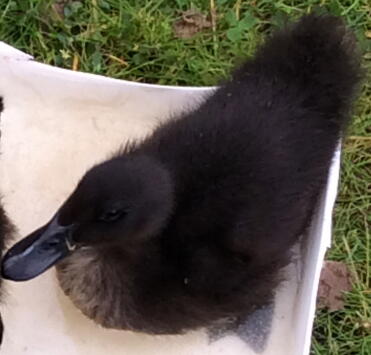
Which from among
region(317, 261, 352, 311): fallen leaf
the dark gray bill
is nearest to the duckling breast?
the dark gray bill

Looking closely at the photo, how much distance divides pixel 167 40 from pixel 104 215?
30.7 inches

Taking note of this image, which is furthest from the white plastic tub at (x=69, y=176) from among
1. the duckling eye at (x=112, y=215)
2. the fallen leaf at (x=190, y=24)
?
the duckling eye at (x=112, y=215)

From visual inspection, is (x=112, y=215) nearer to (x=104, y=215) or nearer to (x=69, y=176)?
(x=104, y=215)

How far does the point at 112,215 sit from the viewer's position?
2.06 meters

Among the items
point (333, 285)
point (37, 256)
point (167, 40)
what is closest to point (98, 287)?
point (37, 256)

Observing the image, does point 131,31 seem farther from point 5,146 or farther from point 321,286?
point 321,286

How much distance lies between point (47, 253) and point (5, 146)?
548 mm

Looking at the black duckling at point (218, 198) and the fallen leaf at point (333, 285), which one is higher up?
the black duckling at point (218, 198)

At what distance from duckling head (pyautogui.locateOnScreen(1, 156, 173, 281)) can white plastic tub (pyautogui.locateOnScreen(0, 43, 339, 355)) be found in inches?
13.8

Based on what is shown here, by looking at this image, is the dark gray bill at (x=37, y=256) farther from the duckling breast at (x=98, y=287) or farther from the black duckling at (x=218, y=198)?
the duckling breast at (x=98, y=287)

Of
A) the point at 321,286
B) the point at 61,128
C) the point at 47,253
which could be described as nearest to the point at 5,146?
the point at 61,128

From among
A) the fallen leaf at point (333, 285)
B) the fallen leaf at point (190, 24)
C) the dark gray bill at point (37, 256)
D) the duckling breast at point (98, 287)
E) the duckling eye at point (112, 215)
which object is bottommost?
the fallen leaf at point (333, 285)

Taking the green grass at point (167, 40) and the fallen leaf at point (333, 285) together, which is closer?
the fallen leaf at point (333, 285)

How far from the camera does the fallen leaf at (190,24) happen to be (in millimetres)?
2775
